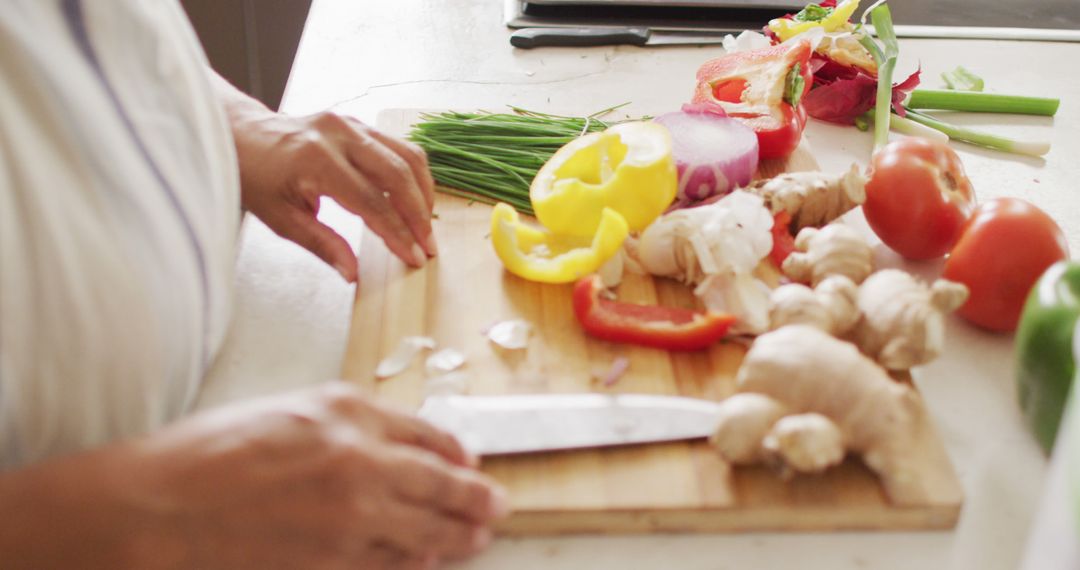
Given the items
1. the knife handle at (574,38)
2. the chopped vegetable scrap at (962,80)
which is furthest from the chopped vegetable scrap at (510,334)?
the chopped vegetable scrap at (962,80)

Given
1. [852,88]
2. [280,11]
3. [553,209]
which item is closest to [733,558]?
[553,209]

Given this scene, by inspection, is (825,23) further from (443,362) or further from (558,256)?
(443,362)

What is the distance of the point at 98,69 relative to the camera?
0.78 m

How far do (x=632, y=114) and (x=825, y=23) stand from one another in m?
0.32

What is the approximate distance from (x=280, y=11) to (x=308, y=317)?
75.6 inches

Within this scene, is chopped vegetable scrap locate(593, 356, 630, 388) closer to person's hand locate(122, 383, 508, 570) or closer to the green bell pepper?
person's hand locate(122, 383, 508, 570)

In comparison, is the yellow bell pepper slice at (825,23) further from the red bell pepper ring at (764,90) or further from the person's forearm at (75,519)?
the person's forearm at (75,519)

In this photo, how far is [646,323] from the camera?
99 centimetres

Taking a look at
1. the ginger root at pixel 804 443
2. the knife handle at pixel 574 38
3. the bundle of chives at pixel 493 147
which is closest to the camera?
the ginger root at pixel 804 443

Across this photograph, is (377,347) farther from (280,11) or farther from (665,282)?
(280,11)

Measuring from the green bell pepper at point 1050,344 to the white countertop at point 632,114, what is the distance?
0.05m

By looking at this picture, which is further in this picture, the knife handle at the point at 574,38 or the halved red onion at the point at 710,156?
the knife handle at the point at 574,38

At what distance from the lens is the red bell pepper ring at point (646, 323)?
97 cm

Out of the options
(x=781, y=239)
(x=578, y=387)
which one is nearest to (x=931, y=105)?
(x=781, y=239)
